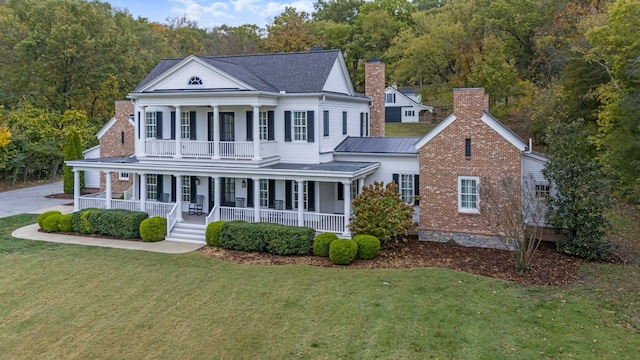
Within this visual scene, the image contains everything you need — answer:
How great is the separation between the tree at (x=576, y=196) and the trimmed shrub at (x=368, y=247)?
5.96 metres

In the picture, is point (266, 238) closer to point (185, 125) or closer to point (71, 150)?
point (185, 125)

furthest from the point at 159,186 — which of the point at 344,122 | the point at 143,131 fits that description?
the point at 344,122

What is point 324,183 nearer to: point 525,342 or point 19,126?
point 525,342

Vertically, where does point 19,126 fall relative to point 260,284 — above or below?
above

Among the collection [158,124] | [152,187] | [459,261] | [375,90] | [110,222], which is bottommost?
[459,261]

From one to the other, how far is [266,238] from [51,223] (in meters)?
10.1

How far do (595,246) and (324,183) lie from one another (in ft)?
34.3

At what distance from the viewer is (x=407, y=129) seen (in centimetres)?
4497

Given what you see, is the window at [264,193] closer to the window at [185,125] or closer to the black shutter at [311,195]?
the black shutter at [311,195]

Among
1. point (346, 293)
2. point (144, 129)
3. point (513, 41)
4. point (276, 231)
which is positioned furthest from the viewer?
point (513, 41)

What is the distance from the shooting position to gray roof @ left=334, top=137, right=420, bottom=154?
20609 mm

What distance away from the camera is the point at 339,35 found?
54.3 meters

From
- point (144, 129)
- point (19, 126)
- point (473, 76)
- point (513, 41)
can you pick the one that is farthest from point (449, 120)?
point (19, 126)

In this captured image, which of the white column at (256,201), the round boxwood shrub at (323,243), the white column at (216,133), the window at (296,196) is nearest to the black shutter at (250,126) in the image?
the white column at (216,133)
